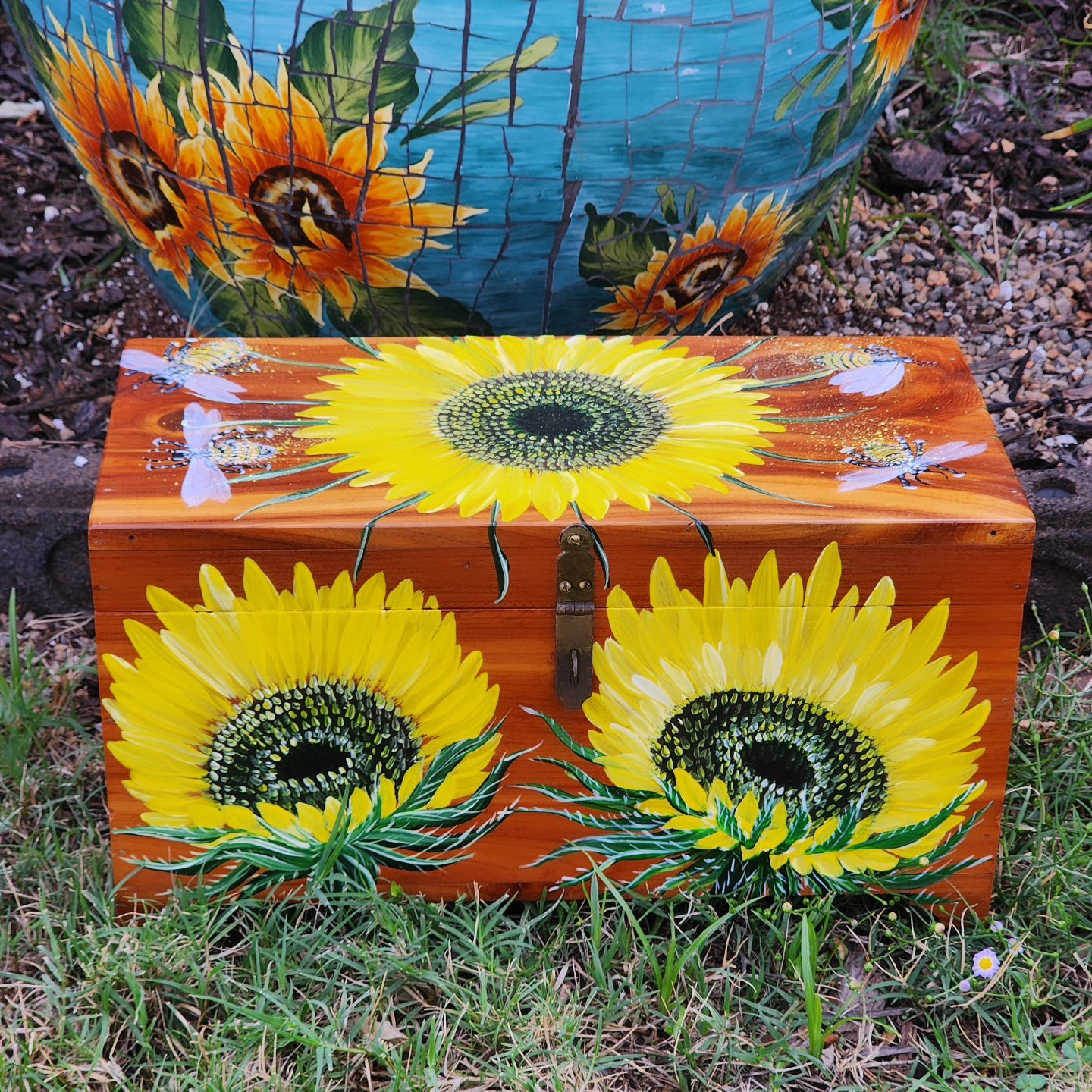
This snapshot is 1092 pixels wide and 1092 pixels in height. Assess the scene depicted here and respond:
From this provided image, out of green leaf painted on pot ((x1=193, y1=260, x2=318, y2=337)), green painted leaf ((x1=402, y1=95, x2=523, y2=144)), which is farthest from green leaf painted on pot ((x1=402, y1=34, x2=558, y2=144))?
green leaf painted on pot ((x1=193, y1=260, x2=318, y2=337))

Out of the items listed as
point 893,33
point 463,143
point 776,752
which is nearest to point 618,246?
point 463,143

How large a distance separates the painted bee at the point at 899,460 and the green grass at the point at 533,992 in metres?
0.49

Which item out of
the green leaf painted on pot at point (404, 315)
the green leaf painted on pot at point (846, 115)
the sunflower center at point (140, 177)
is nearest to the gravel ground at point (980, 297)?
the green leaf painted on pot at point (846, 115)

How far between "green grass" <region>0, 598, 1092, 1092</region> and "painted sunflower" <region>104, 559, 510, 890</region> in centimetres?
8

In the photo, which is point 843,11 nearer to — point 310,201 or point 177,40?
point 310,201

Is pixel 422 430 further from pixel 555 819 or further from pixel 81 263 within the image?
pixel 81 263

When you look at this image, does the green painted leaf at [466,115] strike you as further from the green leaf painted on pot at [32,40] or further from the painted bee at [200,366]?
the green leaf painted on pot at [32,40]

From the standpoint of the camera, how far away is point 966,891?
1.71 m

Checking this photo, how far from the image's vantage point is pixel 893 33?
190cm

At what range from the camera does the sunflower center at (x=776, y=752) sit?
5.24 ft

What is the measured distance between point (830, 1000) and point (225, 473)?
2.99 ft

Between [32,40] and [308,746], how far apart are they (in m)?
1.05

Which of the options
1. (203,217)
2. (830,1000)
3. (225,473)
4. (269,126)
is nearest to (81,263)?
(203,217)

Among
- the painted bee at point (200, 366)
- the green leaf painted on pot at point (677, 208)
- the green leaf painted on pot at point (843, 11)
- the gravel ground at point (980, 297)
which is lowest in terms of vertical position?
the gravel ground at point (980, 297)
